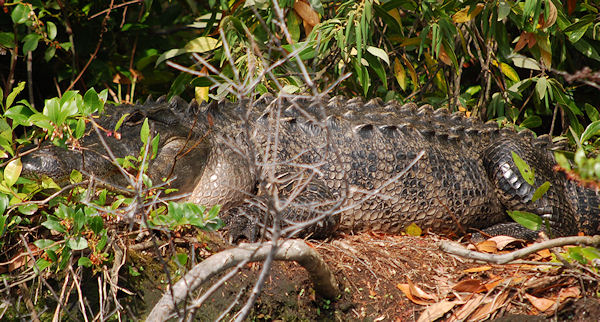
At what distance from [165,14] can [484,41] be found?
3.04 metres

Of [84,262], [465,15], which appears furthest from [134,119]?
[465,15]

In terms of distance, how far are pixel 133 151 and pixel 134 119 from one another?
229mm

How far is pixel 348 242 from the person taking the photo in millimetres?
3545

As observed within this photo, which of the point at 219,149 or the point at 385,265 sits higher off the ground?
the point at 219,149

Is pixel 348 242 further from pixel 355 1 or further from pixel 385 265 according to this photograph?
pixel 355 1

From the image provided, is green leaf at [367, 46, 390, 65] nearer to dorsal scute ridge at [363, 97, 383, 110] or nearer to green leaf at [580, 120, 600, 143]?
dorsal scute ridge at [363, 97, 383, 110]

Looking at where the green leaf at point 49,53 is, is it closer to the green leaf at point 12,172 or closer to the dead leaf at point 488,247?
the green leaf at point 12,172

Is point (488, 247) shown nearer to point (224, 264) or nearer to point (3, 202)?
point (224, 264)

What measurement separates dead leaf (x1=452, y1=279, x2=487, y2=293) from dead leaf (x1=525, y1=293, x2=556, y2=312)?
225 millimetres

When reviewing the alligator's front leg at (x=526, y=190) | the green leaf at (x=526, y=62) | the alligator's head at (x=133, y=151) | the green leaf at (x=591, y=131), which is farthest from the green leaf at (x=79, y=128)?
the green leaf at (x=526, y=62)

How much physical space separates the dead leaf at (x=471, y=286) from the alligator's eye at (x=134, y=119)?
2023 millimetres

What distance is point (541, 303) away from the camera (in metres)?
2.74

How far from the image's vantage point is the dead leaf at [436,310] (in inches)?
111

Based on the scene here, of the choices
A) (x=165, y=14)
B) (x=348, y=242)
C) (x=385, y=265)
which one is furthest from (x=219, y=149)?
(x=165, y=14)
